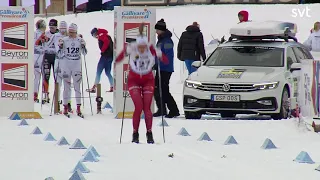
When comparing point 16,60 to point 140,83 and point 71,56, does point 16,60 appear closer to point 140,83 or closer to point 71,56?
point 71,56

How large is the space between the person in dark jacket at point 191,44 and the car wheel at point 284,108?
11.5 ft

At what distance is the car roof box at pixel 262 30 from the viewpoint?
722 inches

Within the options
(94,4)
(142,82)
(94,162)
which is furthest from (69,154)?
(94,4)

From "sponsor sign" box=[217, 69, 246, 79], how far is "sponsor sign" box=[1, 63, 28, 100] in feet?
12.2

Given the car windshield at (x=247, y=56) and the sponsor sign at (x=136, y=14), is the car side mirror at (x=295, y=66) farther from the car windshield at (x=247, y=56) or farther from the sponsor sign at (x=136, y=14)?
the sponsor sign at (x=136, y=14)

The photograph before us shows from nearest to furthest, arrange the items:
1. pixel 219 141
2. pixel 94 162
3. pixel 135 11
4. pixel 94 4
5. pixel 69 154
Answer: pixel 94 162 < pixel 69 154 < pixel 219 141 < pixel 135 11 < pixel 94 4

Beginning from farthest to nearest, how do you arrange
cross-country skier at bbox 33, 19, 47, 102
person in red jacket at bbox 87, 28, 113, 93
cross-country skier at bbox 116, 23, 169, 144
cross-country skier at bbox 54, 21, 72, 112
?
person in red jacket at bbox 87, 28, 113, 93, cross-country skier at bbox 33, 19, 47, 102, cross-country skier at bbox 54, 21, 72, 112, cross-country skier at bbox 116, 23, 169, 144

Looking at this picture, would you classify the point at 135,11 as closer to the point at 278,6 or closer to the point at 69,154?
the point at 69,154

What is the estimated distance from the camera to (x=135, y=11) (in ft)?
59.2

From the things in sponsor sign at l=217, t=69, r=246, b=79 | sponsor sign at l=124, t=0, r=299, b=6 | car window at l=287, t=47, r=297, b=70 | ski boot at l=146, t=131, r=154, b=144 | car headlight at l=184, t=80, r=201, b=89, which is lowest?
ski boot at l=146, t=131, r=154, b=144

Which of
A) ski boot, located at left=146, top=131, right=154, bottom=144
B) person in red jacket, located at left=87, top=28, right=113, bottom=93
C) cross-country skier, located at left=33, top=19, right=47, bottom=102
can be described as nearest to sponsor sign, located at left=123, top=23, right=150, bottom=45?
cross-country skier, located at left=33, top=19, right=47, bottom=102

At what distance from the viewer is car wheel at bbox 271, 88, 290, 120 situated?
1678 cm

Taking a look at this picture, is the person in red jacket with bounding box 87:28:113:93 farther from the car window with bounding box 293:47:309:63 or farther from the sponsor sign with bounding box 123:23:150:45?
the car window with bounding box 293:47:309:63

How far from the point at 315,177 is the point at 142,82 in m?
3.98
